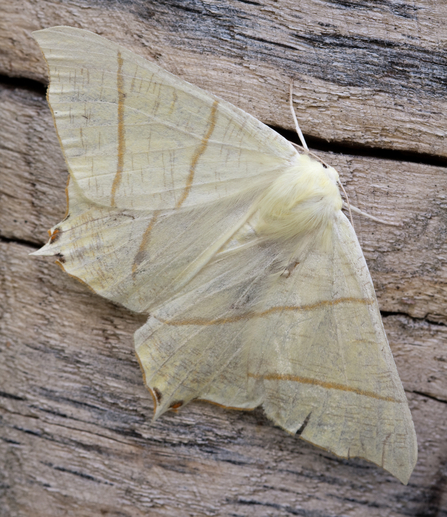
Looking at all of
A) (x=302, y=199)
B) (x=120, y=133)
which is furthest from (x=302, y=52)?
(x=120, y=133)

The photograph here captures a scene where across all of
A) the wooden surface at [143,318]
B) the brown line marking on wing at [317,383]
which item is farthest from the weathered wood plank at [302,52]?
the brown line marking on wing at [317,383]

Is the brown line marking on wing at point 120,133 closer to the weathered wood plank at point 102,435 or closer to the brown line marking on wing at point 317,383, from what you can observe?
the weathered wood plank at point 102,435

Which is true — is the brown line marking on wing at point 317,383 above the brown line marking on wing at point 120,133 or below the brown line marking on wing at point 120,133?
below

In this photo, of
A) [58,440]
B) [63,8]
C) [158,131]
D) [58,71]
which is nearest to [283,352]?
[158,131]

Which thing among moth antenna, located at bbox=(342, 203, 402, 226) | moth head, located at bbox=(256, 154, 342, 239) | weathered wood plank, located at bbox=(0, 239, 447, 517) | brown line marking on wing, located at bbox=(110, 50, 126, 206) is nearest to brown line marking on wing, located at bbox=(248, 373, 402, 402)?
weathered wood plank, located at bbox=(0, 239, 447, 517)

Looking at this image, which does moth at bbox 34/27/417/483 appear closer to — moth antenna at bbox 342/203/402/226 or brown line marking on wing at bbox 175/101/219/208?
brown line marking on wing at bbox 175/101/219/208

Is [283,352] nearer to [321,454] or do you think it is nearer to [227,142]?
[321,454]

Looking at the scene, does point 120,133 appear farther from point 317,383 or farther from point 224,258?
point 317,383
